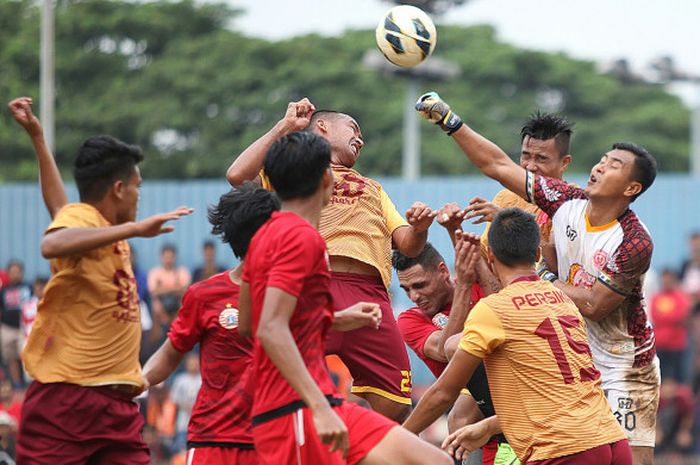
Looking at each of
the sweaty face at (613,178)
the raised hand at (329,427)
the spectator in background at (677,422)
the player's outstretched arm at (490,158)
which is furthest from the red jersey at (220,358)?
the spectator in background at (677,422)

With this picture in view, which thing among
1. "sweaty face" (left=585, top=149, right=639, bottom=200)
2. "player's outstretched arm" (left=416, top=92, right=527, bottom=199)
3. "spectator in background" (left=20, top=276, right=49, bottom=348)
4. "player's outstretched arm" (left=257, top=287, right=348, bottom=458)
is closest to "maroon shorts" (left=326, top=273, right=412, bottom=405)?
"player's outstretched arm" (left=416, top=92, right=527, bottom=199)

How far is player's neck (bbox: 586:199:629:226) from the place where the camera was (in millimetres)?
8797

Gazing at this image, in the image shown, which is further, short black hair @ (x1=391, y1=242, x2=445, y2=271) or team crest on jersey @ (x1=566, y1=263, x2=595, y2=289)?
short black hair @ (x1=391, y1=242, x2=445, y2=271)

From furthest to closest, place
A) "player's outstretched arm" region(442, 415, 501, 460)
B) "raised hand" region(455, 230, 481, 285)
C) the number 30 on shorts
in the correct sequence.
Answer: the number 30 on shorts < "raised hand" region(455, 230, 481, 285) < "player's outstretched arm" region(442, 415, 501, 460)

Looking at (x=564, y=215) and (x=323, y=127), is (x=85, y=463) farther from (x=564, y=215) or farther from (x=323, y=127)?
(x=564, y=215)

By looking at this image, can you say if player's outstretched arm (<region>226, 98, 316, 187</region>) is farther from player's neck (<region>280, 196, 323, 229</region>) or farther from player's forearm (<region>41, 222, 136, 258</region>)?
player's neck (<region>280, 196, 323, 229</region>)

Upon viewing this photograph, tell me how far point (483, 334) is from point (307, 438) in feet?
4.36

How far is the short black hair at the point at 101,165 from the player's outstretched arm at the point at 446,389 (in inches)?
83.5

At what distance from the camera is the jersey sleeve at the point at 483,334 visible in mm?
7223

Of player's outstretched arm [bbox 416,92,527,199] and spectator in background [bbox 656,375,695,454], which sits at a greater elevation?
player's outstretched arm [bbox 416,92,527,199]

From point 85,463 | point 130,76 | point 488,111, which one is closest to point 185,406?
point 85,463

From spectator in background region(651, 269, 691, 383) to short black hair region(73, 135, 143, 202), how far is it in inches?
479

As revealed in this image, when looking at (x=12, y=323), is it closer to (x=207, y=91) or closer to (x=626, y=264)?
(x=626, y=264)

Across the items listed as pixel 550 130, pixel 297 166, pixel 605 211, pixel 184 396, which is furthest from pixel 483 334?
pixel 184 396
